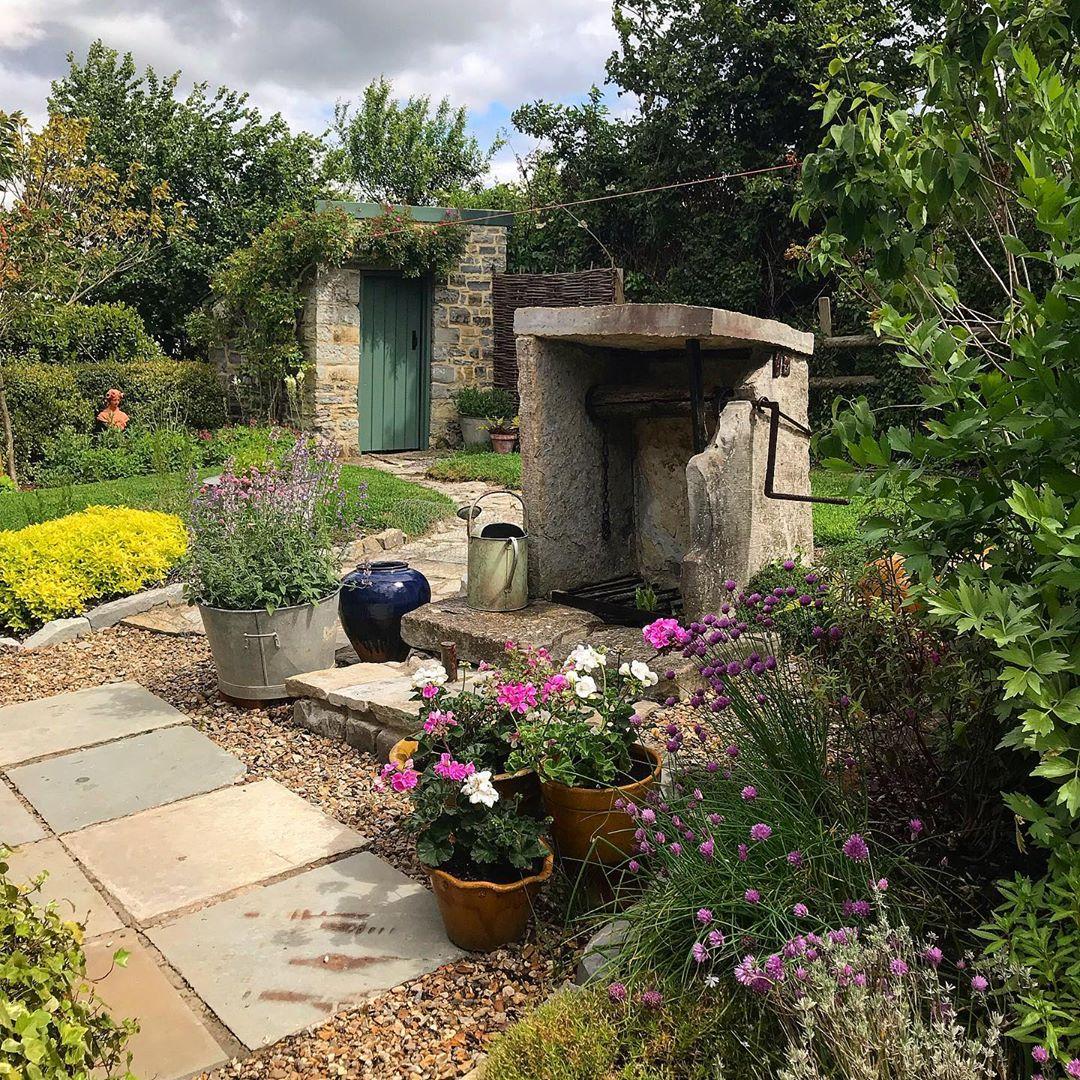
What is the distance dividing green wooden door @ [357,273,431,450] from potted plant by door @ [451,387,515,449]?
1.93ft

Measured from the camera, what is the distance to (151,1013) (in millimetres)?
2424

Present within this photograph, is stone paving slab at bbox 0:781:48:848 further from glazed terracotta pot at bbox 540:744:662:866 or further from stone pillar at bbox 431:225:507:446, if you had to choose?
stone pillar at bbox 431:225:507:446

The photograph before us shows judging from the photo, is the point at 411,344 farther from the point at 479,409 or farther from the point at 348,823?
the point at 348,823

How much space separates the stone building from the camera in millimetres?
12125

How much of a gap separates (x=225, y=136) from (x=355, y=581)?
14768mm

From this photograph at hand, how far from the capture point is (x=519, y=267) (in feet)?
44.5

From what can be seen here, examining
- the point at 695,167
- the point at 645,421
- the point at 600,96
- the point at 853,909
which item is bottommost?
the point at 853,909

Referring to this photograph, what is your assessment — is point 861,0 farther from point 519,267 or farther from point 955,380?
point 955,380

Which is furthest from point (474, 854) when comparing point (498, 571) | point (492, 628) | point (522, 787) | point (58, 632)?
A: point (58, 632)

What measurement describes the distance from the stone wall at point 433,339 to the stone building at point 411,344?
1 cm

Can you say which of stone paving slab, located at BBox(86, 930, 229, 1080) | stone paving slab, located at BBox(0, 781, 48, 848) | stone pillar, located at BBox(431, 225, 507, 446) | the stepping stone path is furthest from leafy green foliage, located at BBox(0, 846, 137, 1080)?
stone pillar, located at BBox(431, 225, 507, 446)

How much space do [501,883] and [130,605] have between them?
4202mm

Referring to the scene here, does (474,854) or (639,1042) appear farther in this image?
(474,854)

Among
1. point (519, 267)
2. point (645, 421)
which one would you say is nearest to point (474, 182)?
point (519, 267)
